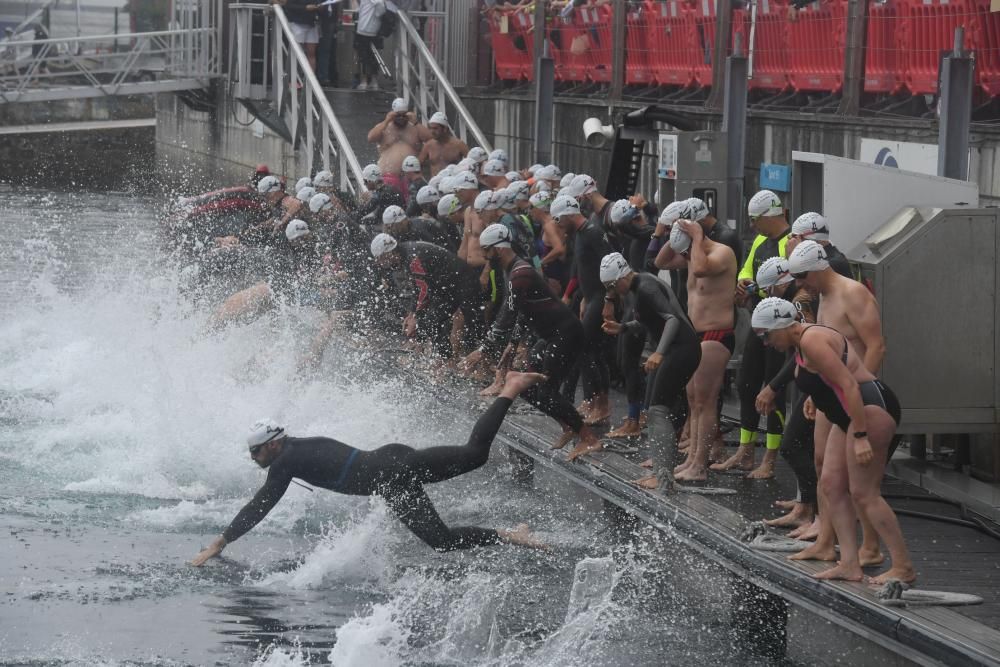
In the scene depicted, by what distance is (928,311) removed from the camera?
375 inches

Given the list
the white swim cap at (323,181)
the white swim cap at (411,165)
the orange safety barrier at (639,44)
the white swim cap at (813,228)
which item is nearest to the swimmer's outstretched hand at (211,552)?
the white swim cap at (813,228)

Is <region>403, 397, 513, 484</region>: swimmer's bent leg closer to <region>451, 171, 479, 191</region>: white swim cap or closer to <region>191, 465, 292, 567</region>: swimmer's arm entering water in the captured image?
<region>191, 465, 292, 567</region>: swimmer's arm entering water

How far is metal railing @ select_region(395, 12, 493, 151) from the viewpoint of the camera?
21562 mm

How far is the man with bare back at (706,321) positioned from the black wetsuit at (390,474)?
1.37 m

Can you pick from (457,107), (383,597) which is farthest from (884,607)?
(457,107)

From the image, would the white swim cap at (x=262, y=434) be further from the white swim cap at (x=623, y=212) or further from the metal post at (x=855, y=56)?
the metal post at (x=855, y=56)

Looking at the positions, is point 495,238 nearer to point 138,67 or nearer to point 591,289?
point 591,289

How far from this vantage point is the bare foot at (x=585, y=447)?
1077cm

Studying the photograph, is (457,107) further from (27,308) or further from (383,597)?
(383,597)

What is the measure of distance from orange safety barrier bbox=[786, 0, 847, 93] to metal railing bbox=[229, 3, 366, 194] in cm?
702

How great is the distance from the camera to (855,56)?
13.4 m

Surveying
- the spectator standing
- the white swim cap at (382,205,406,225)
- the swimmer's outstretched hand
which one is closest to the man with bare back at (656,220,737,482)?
the swimmer's outstretched hand

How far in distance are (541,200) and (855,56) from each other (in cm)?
338

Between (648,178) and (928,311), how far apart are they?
27.3ft
